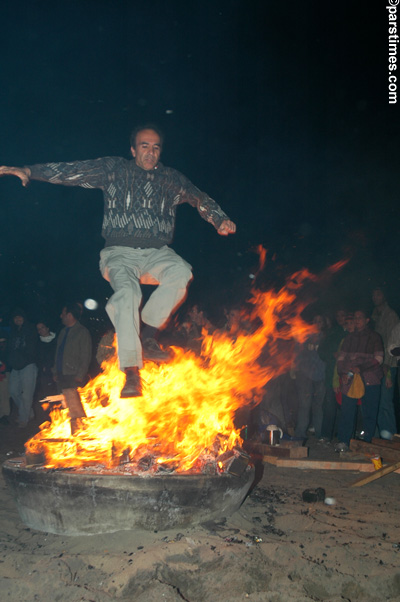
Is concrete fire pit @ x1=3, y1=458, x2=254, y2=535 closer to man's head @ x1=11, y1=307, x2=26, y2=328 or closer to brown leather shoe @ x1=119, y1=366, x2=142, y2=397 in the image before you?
brown leather shoe @ x1=119, y1=366, x2=142, y2=397

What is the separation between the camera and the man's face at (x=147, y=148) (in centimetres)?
398

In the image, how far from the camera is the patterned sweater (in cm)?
402

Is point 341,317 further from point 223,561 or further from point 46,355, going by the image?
point 46,355

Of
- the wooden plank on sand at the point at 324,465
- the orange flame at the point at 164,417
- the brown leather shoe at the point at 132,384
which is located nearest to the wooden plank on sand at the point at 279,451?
the wooden plank on sand at the point at 324,465

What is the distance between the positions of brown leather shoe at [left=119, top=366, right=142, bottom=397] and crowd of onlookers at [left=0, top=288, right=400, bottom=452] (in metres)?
2.90

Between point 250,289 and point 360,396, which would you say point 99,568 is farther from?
point 250,289

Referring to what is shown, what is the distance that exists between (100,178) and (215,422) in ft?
9.58

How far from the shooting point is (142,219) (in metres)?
4.05

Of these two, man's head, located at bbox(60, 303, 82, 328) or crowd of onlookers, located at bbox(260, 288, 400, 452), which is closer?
crowd of onlookers, located at bbox(260, 288, 400, 452)

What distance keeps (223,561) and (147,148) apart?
3.70 meters

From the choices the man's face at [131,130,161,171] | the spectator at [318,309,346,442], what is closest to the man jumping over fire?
the man's face at [131,130,161,171]

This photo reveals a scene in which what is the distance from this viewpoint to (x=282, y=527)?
360 centimetres

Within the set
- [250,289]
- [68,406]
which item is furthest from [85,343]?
[250,289]

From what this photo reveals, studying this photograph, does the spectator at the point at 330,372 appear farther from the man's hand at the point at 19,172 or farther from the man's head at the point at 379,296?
the man's hand at the point at 19,172
